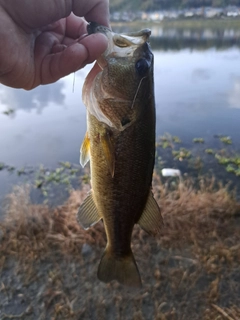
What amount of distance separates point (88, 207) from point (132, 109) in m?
0.73

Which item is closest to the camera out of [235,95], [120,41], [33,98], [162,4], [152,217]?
[120,41]

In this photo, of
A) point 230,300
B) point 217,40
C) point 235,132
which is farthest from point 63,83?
point 217,40

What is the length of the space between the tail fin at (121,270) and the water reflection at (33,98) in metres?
7.76

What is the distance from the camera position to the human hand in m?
1.68

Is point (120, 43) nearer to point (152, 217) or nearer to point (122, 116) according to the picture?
point (122, 116)

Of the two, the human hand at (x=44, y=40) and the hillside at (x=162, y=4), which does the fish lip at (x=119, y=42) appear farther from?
the hillside at (x=162, y=4)

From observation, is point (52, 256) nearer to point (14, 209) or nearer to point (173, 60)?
point (14, 209)

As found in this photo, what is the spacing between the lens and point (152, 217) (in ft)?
6.29

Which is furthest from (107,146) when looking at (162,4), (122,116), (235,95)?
(162,4)

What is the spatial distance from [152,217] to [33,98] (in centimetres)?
929

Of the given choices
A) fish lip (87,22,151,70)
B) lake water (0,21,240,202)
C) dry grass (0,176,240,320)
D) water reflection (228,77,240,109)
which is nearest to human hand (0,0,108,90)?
fish lip (87,22,151,70)

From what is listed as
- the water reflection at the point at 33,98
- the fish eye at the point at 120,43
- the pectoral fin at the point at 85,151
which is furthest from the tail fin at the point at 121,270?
the water reflection at the point at 33,98

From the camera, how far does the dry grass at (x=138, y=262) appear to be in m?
3.32

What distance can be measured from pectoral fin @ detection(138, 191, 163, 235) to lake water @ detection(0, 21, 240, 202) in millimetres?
4360
